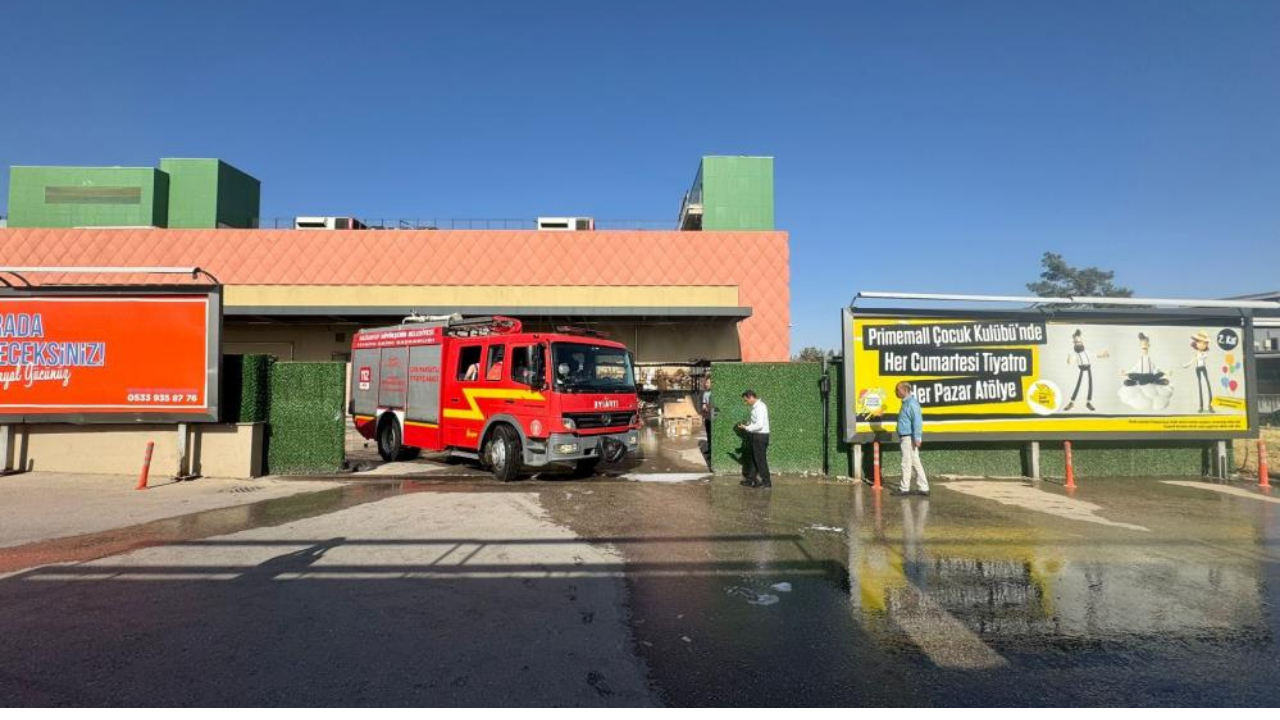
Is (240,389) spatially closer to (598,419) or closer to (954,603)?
(598,419)

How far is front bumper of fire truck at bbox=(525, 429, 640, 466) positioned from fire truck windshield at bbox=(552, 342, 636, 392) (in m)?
0.82

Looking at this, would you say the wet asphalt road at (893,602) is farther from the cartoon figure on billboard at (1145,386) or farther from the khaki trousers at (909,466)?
Answer: the cartoon figure on billboard at (1145,386)

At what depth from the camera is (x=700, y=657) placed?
360 centimetres

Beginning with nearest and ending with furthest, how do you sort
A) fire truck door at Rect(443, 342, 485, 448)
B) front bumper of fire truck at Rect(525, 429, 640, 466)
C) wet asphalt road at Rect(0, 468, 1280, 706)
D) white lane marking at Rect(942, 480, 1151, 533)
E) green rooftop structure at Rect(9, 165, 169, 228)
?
A: wet asphalt road at Rect(0, 468, 1280, 706)
white lane marking at Rect(942, 480, 1151, 533)
front bumper of fire truck at Rect(525, 429, 640, 466)
fire truck door at Rect(443, 342, 485, 448)
green rooftop structure at Rect(9, 165, 169, 228)

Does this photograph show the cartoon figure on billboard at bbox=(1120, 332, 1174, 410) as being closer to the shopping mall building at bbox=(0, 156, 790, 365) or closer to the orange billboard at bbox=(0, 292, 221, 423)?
the shopping mall building at bbox=(0, 156, 790, 365)

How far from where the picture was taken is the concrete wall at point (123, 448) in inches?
411

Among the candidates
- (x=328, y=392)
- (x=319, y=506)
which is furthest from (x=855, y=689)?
(x=328, y=392)

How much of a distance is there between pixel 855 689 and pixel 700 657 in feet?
3.00

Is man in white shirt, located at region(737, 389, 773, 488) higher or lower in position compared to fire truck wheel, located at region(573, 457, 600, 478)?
higher

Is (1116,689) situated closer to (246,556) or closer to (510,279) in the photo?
(246,556)

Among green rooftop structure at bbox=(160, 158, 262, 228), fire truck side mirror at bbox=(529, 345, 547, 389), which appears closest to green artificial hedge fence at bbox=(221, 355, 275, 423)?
fire truck side mirror at bbox=(529, 345, 547, 389)

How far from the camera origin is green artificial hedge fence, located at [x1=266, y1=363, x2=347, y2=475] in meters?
11.0

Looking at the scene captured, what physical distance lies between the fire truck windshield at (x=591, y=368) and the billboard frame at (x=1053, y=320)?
13.3 feet

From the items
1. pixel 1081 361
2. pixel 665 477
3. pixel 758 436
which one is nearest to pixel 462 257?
pixel 665 477
